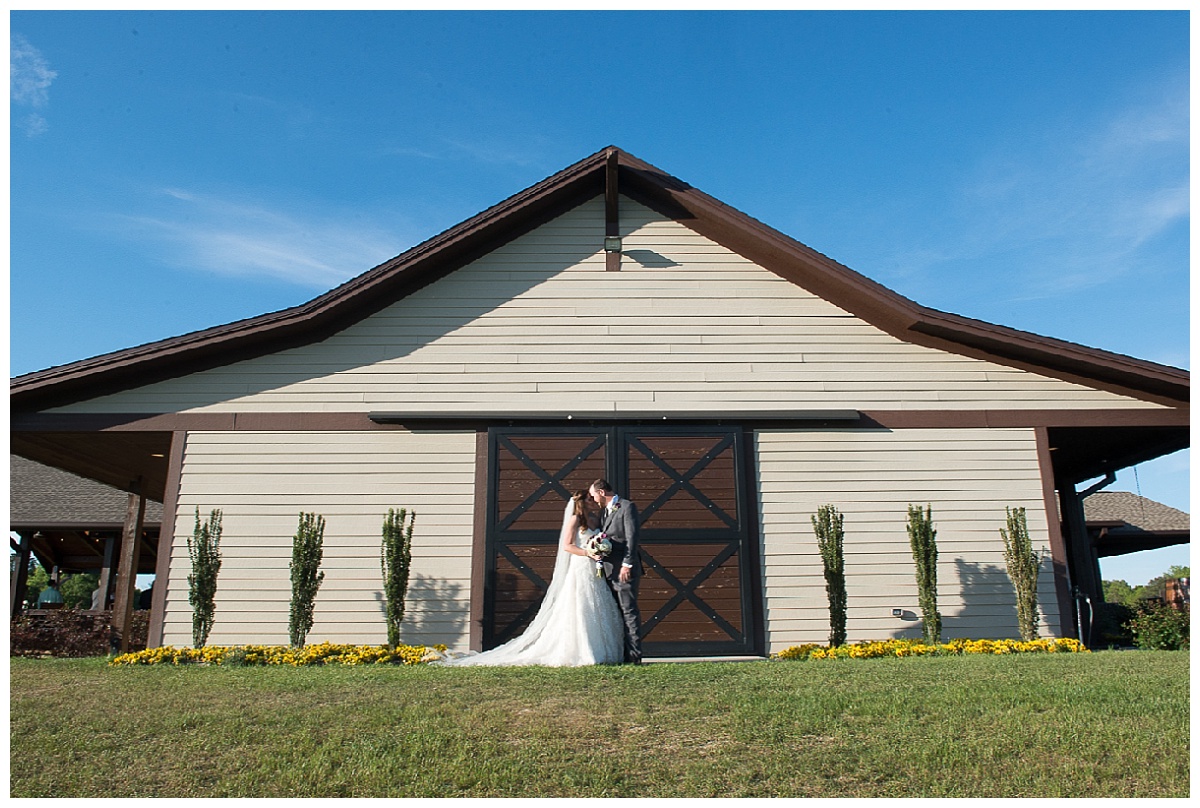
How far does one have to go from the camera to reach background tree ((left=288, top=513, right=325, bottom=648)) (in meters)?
10.0

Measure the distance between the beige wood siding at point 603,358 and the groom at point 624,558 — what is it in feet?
8.53

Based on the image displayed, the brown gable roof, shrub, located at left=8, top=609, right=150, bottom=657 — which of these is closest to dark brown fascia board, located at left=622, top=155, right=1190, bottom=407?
the brown gable roof

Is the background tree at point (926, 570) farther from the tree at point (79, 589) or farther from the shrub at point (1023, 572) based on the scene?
the tree at point (79, 589)

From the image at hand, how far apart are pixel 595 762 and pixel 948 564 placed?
24.6ft

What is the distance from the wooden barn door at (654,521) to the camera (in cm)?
1070

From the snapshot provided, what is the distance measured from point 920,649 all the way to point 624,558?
3.54 metres

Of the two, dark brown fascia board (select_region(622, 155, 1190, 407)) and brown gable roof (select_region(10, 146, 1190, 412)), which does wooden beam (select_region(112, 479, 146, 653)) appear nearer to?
brown gable roof (select_region(10, 146, 1190, 412))

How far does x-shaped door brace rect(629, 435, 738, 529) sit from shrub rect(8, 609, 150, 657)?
305 inches

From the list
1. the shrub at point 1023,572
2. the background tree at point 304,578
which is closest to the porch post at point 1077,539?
the shrub at point 1023,572

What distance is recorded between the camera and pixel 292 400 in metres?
11.3

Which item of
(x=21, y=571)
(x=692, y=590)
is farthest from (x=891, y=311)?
(x=21, y=571)

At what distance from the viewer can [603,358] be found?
38.1ft
